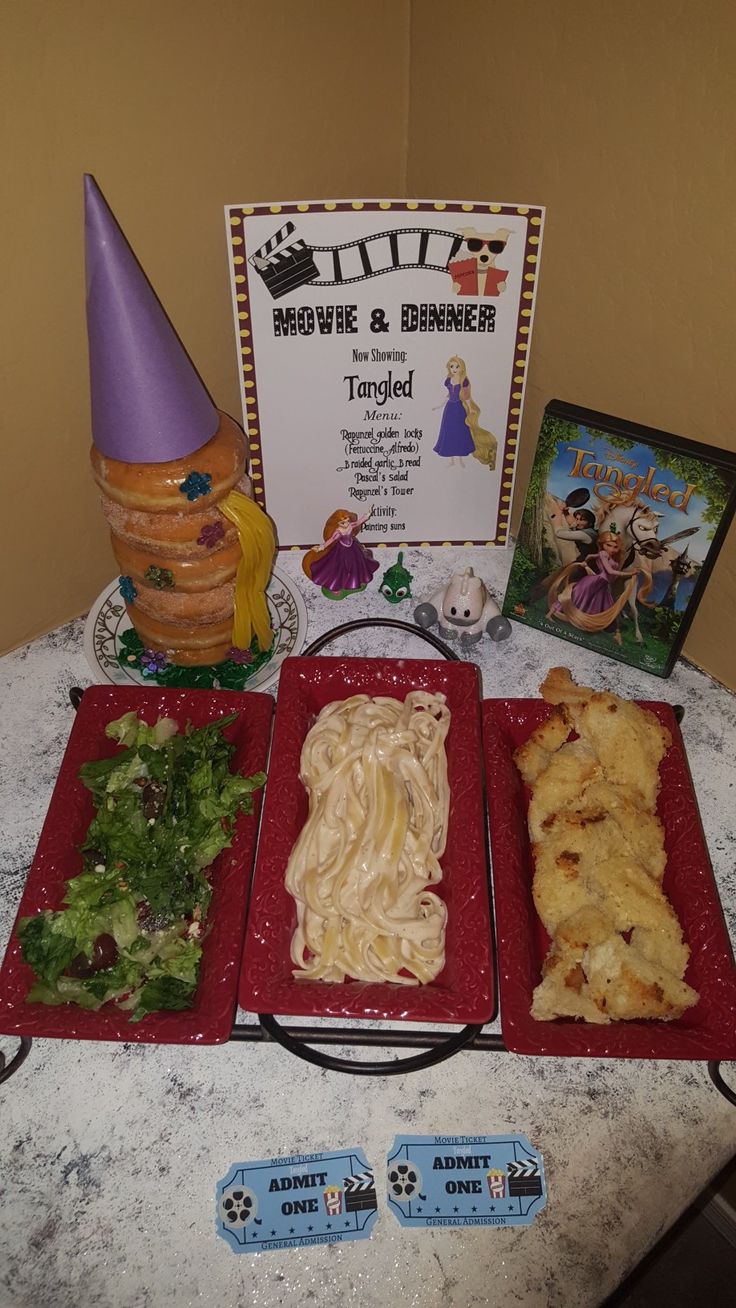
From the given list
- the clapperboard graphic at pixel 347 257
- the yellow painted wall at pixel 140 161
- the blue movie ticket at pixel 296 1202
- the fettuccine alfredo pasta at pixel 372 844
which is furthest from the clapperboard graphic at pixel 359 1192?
the clapperboard graphic at pixel 347 257

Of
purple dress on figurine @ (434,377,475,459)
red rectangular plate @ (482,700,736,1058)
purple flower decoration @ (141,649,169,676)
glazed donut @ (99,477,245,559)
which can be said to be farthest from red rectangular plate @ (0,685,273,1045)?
purple dress on figurine @ (434,377,475,459)

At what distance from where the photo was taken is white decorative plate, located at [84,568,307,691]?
1.73 m

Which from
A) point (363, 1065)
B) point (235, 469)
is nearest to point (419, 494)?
point (235, 469)

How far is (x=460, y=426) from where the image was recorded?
1836mm

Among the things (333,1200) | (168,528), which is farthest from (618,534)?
(333,1200)

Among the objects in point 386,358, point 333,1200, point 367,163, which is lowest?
point 333,1200

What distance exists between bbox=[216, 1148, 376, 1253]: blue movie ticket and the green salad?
0.25 m

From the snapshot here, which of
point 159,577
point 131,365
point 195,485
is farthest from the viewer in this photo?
point 159,577

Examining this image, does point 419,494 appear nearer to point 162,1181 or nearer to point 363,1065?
point 363,1065

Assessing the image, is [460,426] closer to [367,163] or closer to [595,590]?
[595,590]

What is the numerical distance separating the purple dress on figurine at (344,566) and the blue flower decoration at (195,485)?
1.42ft

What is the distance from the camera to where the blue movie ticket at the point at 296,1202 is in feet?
3.96

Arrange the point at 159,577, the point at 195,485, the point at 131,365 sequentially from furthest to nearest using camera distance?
the point at 159,577 < the point at 195,485 < the point at 131,365

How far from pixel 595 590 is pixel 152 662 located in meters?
0.84
